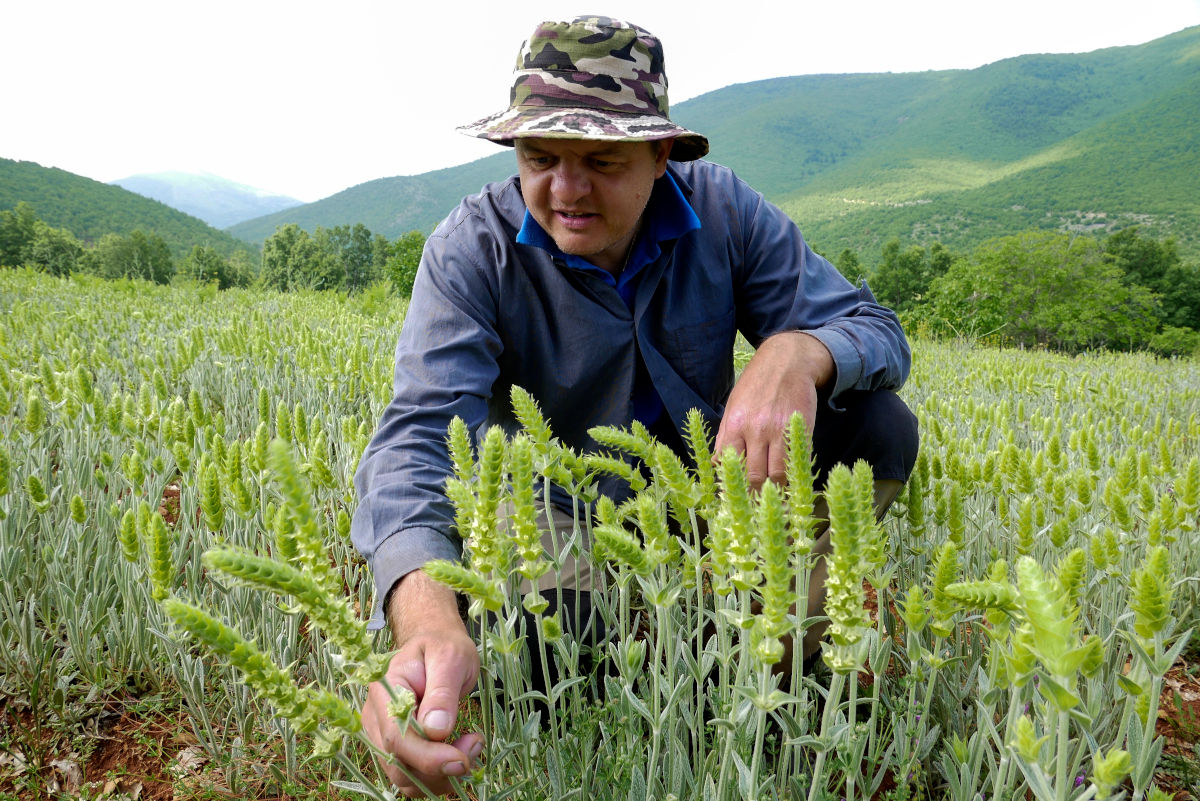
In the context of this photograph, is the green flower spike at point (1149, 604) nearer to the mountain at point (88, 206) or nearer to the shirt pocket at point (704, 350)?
the shirt pocket at point (704, 350)

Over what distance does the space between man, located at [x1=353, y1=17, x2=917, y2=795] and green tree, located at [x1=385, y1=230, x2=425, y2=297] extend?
540 inches

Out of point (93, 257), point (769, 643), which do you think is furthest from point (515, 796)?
point (93, 257)

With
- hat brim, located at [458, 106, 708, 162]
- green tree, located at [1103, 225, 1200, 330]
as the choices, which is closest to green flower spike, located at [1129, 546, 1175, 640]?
hat brim, located at [458, 106, 708, 162]

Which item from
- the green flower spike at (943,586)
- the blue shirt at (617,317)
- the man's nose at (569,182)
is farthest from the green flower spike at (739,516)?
the man's nose at (569,182)

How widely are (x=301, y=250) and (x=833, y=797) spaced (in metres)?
38.6

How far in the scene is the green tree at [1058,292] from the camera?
26.5m

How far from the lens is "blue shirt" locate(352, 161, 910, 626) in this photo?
6.70 ft

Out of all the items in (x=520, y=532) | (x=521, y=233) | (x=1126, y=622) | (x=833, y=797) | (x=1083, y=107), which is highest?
(x=1083, y=107)

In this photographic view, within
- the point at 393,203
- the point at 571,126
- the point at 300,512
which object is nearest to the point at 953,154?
the point at 393,203

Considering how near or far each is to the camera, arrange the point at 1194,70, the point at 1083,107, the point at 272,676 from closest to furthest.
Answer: the point at 272,676
the point at 1194,70
the point at 1083,107

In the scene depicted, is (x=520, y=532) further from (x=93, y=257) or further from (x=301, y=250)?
(x=301, y=250)

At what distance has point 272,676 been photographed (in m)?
0.80

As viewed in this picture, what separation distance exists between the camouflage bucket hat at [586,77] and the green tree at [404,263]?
1383 cm

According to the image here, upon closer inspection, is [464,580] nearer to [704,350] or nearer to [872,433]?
[872,433]
